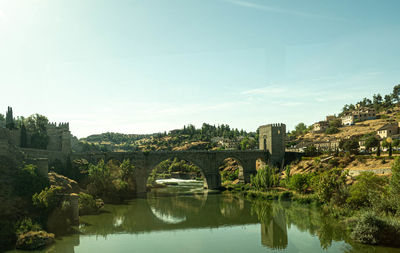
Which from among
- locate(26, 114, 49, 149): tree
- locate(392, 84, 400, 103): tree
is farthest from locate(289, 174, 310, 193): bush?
locate(392, 84, 400, 103): tree

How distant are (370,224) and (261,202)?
24086 millimetres

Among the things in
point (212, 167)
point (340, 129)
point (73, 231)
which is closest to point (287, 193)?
A: point (212, 167)

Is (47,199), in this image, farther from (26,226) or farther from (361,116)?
(361,116)

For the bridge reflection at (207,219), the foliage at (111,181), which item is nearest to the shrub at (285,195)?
the bridge reflection at (207,219)

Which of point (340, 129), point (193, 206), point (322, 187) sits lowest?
point (193, 206)

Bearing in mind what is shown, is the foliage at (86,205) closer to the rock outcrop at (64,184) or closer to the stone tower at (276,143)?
the rock outcrop at (64,184)

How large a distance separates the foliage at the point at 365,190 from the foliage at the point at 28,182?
30.9 meters

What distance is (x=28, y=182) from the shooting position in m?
30.3

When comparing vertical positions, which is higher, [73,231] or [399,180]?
[399,180]

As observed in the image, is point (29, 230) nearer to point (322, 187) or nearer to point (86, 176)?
point (86, 176)

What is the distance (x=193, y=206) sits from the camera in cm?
4656

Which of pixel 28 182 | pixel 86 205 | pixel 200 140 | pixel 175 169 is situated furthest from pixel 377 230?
pixel 200 140

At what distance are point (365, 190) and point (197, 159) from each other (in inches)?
1573

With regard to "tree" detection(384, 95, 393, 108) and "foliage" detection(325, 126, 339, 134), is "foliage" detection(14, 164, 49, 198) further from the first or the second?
"tree" detection(384, 95, 393, 108)
